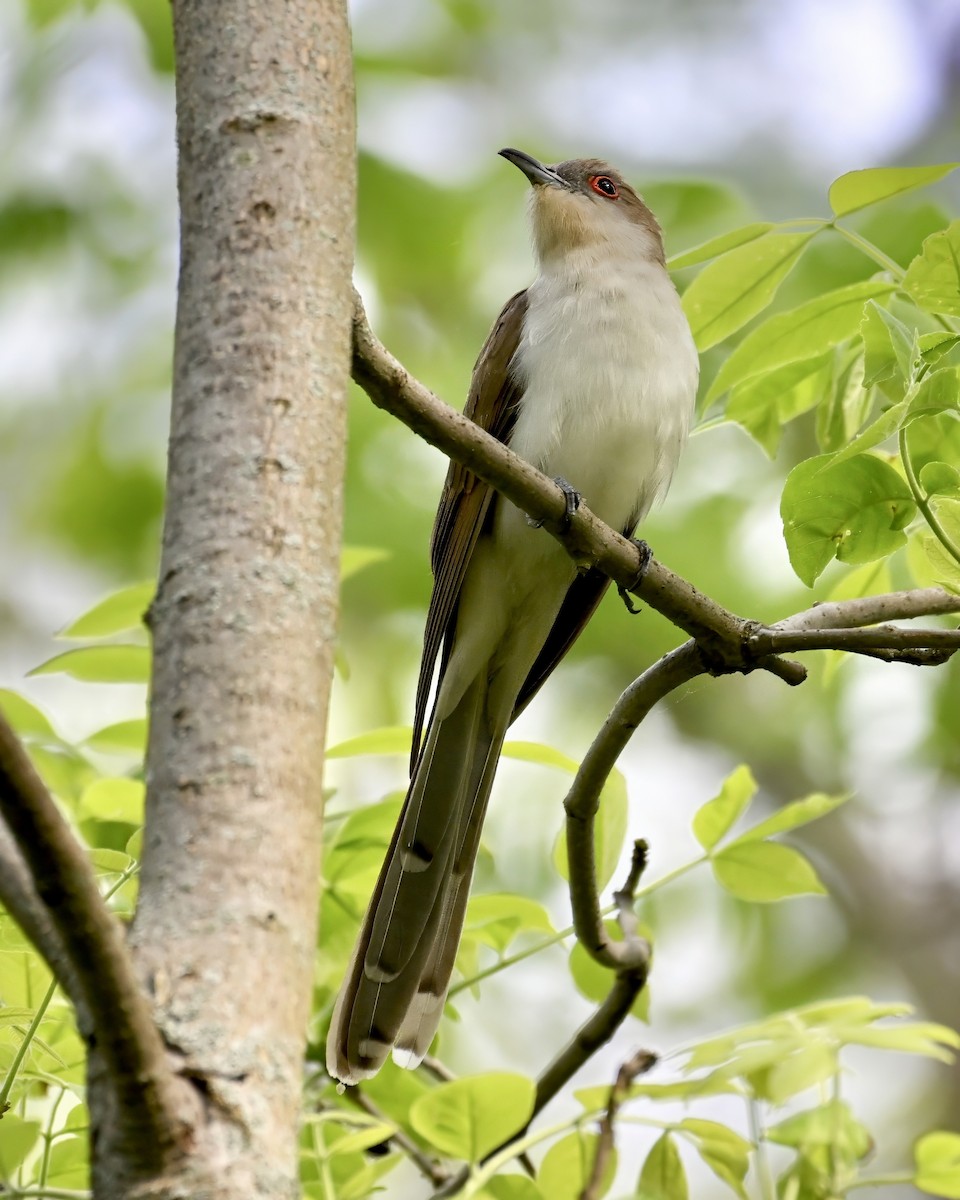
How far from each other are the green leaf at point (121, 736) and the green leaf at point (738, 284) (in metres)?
1.26

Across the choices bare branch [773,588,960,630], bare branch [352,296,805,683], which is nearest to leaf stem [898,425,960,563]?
bare branch [773,588,960,630]

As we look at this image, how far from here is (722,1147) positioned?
7.03ft

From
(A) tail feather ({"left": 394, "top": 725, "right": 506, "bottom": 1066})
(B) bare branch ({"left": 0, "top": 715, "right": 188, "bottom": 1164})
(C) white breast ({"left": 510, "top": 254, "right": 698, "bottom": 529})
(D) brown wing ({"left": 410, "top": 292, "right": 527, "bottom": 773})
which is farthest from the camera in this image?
(C) white breast ({"left": 510, "top": 254, "right": 698, "bottom": 529})

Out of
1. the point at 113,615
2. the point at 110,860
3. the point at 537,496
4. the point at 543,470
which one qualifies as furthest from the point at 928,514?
the point at 543,470

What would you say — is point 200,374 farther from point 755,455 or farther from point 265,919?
point 755,455

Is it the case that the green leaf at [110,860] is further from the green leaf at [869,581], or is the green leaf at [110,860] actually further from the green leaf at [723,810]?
the green leaf at [869,581]

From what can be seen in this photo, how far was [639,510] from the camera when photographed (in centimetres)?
431

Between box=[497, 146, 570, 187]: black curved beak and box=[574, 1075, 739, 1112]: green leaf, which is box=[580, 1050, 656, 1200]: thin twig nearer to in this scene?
box=[574, 1075, 739, 1112]: green leaf

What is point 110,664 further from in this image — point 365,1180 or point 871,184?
point 871,184

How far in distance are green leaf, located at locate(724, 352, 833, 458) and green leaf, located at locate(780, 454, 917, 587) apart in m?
0.51

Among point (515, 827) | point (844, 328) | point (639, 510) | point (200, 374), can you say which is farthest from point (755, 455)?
point (200, 374)

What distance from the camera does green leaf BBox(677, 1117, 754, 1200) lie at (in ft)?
7.00

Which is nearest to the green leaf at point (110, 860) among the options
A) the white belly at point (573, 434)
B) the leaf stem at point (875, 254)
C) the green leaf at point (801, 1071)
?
the green leaf at point (801, 1071)

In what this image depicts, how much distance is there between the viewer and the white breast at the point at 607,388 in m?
4.01
